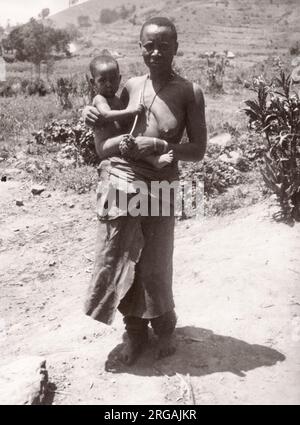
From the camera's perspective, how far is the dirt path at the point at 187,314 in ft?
9.64

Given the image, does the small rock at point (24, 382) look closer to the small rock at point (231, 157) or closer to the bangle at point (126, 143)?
the bangle at point (126, 143)

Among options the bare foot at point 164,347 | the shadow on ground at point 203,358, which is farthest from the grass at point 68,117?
the bare foot at point 164,347

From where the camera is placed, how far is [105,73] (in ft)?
8.41

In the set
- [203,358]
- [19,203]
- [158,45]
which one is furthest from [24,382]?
[19,203]

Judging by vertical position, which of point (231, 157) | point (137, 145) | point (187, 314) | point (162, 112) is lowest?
point (187, 314)

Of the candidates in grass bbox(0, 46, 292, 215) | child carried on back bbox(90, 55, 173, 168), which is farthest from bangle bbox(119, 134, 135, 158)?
grass bbox(0, 46, 292, 215)

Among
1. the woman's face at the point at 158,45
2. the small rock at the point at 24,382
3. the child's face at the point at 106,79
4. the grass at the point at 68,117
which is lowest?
the grass at the point at 68,117

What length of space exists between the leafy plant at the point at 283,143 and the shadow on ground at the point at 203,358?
2152mm

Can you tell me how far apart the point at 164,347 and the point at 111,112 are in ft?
4.81

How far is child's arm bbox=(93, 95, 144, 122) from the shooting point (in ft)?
8.38

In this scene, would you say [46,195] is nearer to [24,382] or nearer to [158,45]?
[24,382]

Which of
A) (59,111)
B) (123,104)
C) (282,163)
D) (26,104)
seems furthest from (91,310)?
(26,104)

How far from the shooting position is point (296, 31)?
35.6 metres

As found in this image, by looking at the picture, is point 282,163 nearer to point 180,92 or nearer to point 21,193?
point 180,92
